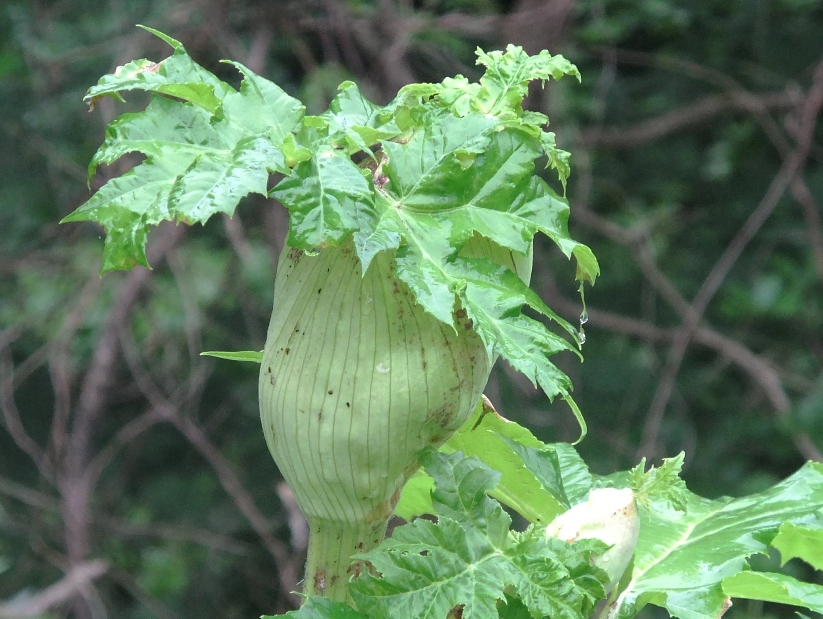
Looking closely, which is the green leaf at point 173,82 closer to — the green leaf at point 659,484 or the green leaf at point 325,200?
the green leaf at point 325,200

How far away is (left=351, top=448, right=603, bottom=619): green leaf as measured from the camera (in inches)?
19.8

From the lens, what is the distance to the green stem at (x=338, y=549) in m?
0.56

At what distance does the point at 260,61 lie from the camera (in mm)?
2125

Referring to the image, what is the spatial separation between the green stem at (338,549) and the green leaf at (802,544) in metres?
0.28

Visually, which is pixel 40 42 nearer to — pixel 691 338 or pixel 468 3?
pixel 468 3

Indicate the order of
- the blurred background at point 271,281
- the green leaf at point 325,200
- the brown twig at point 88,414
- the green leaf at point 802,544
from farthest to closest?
the blurred background at point 271,281
the brown twig at point 88,414
the green leaf at point 802,544
the green leaf at point 325,200

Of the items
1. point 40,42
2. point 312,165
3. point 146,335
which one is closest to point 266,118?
point 312,165

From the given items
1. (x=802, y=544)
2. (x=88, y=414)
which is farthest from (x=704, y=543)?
(x=88, y=414)

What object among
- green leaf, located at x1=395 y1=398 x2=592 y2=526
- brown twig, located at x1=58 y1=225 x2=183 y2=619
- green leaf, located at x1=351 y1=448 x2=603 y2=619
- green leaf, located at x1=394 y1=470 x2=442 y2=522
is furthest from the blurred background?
green leaf, located at x1=351 y1=448 x2=603 y2=619

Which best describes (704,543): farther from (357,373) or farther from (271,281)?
(271,281)

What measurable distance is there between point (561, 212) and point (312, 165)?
0.44 ft

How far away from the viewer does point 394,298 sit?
503mm

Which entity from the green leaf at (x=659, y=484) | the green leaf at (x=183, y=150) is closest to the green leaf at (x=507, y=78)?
the green leaf at (x=183, y=150)

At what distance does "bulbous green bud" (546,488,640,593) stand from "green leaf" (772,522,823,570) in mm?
160
